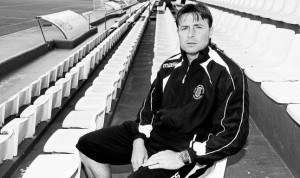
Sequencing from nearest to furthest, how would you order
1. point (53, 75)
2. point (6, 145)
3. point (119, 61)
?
point (6, 145) → point (53, 75) → point (119, 61)

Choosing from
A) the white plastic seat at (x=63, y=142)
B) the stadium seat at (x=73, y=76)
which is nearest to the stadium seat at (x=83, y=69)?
the stadium seat at (x=73, y=76)

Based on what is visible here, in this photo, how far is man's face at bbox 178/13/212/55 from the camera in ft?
4.24

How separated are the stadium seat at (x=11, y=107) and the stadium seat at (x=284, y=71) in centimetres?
160

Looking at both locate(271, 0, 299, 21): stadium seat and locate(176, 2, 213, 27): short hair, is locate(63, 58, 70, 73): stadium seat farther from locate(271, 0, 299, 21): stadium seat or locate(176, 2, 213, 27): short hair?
locate(176, 2, 213, 27): short hair

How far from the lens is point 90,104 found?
2152 millimetres

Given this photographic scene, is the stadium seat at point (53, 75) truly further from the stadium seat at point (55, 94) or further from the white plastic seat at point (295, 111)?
the white plastic seat at point (295, 111)

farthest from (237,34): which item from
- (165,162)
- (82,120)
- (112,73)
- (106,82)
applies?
(165,162)

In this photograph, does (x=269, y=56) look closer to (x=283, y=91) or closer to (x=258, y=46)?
(x=258, y=46)

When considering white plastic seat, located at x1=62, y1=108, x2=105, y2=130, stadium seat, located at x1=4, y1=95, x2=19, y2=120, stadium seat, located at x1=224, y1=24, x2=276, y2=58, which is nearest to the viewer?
white plastic seat, located at x1=62, y1=108, x2=105, y2=130

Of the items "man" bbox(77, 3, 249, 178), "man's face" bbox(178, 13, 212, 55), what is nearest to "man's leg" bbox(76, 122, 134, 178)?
"man" bbox(77, 3, 249, 178)

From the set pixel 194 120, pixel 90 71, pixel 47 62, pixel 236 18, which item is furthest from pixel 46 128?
pixel 47 62

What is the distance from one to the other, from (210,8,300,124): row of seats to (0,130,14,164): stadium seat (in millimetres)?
1308

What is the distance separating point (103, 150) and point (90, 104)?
79 centimetres

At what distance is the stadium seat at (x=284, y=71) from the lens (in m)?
2.27
